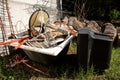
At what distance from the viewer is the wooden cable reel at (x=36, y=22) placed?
4.23m

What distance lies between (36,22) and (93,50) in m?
1.89

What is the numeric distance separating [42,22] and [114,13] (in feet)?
10.6

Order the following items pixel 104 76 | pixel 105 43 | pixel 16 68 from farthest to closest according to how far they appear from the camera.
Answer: pixel 16 68 → pixel 104 76 → pixel 105 43

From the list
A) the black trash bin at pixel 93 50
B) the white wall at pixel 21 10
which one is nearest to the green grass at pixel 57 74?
the black trash bin at pixel 93 50

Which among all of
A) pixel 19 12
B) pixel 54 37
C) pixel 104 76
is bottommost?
pixel 104 76

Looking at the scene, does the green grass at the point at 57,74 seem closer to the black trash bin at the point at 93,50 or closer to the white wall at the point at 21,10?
the black trash bin at the point at 93,50

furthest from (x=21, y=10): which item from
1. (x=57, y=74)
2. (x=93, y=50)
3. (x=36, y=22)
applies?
(x=93, y=50)

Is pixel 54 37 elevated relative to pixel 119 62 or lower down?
elevated

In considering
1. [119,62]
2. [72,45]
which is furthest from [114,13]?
[119,62]

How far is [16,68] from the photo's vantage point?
12.0 feet

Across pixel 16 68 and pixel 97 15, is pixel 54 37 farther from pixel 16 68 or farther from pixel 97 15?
pixel 97 15

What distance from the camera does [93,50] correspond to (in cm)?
321

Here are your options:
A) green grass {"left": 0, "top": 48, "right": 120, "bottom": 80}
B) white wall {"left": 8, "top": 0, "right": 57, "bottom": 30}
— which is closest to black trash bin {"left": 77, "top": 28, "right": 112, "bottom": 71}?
green grass {"left": 0, "top": 48, "right": 120, "bottom": 80}

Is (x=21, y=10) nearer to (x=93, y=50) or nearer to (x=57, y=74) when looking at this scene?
(x=57, y=74)
